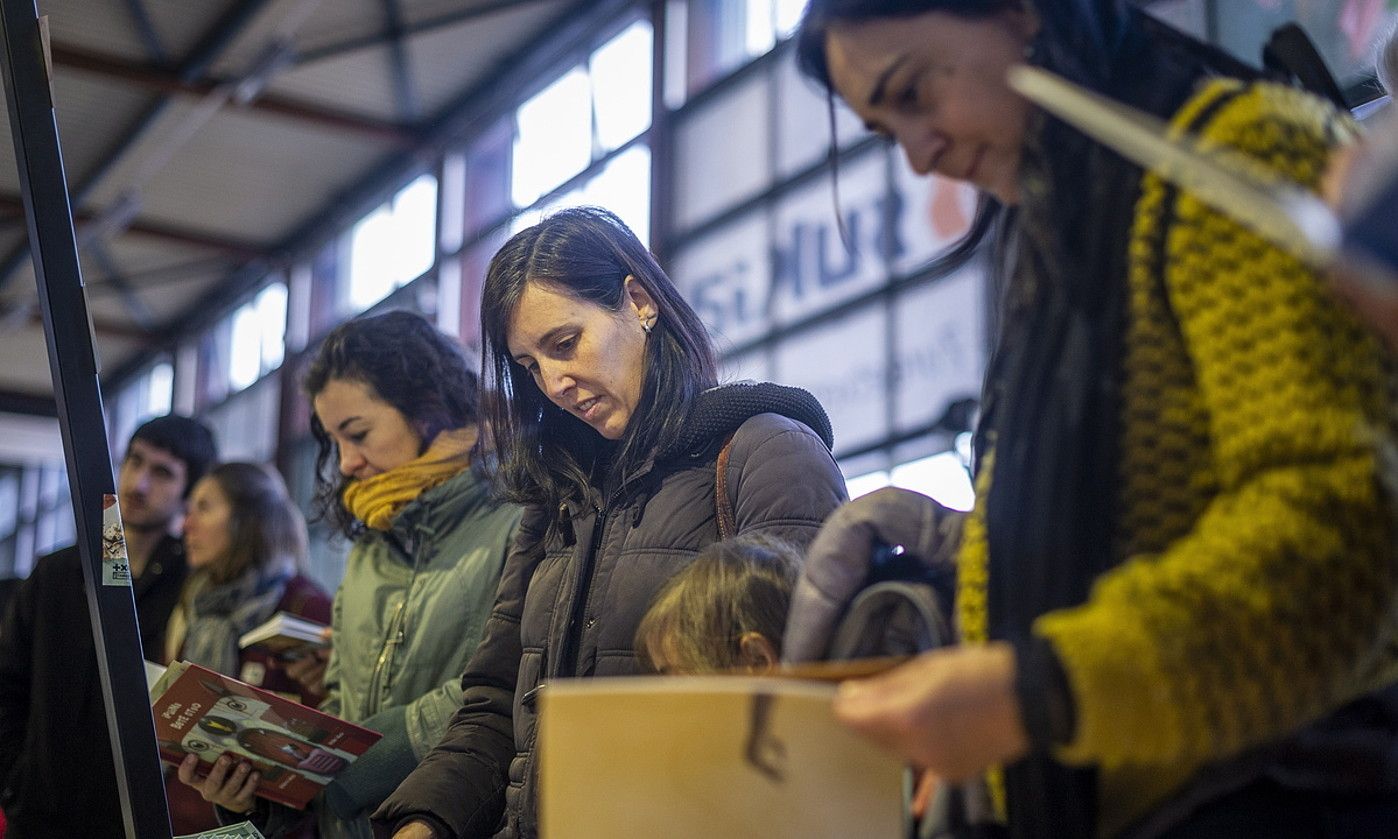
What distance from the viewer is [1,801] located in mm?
2844

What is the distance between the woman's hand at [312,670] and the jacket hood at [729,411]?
1.02 metres

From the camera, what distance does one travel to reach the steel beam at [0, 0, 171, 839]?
58.3 inches

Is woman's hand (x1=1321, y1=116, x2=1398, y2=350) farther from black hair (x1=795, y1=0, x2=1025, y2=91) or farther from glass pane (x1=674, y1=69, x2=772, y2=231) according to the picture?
glass pane (x1=674, y1=69, x2=772, y2=231)

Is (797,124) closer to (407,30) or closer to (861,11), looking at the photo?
(407,30)

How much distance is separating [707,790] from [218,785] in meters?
1.33

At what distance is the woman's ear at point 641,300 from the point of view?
1.88 meters

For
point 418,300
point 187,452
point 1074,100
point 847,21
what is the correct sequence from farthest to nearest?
point 418,300 → point 187,452 → point 847,21 → point 1074,100

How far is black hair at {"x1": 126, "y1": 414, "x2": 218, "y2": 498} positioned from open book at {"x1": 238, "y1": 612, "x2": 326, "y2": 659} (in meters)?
0.96

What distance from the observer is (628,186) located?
299 inches

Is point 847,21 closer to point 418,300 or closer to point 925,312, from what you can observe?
point 925,312

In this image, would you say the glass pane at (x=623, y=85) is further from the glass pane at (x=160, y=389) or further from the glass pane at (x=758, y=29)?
the glass pane at (x=160, y=389)

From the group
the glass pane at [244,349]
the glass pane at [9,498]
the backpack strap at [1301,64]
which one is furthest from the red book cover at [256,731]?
the glass pane at [9,498]

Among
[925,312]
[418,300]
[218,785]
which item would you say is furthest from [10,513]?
[218,785]

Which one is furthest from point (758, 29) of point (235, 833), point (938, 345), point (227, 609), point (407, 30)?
point (235, 833)
